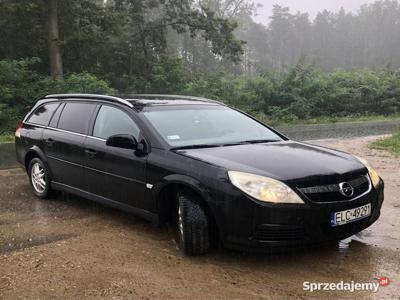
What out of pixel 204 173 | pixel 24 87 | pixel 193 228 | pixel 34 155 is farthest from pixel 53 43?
pixel 193 228

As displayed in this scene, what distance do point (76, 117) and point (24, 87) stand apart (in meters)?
11.9

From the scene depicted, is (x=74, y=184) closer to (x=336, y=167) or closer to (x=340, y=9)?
(x=336, y=167)

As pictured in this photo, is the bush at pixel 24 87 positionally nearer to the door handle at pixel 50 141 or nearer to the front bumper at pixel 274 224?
the door handle at pixel 50 141

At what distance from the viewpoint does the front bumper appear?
4.01 meters

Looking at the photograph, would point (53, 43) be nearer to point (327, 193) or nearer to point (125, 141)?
point (125, 141)

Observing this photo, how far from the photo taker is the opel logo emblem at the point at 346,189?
13.9 feet

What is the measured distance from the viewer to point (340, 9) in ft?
370

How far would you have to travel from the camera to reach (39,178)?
22.4 ft

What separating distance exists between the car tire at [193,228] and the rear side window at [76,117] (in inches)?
83.0

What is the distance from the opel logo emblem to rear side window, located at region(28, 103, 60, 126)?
422 cm

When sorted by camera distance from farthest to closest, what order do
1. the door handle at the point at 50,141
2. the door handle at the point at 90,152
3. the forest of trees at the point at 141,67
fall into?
the forest of trees at the point at 141,67 → the door handle at the point at 50,141 → the door handle at the point at 90,152

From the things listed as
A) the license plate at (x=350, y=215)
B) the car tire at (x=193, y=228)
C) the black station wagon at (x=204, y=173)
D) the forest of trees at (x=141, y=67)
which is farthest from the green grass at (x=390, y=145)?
the forest of trees at (x=141, y=67)

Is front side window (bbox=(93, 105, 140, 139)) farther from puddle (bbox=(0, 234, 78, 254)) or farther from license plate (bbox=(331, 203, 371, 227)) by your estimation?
license plate (bbox=(331, 203, 371, 227))

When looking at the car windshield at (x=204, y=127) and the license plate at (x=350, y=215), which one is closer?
the license plate at (x=350, y=215)
